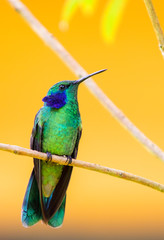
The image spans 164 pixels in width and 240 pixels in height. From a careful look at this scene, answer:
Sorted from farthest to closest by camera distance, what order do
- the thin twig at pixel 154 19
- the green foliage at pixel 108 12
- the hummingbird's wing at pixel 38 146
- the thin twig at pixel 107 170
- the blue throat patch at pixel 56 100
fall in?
1. the blue throat patch at pixel 56 100
2. the hummingbird's wing at pixel 38 146
3. the thin twig at pixel 107 170
4. the green foliage at pixel 108 12
5. the thin twig at pixel 154 19

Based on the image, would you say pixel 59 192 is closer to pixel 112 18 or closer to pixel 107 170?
pixel 107 170

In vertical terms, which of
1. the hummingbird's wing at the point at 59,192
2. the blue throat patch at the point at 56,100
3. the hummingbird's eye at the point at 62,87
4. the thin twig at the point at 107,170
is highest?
the hummingbird's eye at the point at 62,87

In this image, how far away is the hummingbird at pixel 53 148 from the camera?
7.85ft

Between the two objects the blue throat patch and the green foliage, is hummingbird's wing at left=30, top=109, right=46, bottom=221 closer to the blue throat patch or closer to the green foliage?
the blue throat patch

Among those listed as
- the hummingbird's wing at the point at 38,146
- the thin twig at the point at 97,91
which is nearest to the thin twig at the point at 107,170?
the thin twig at the point at 97,91

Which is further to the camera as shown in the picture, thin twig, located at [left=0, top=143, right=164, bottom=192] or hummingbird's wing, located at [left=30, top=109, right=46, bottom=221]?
hummingbird's wing, located at [left=30, top=109, right=46, bottom=221]

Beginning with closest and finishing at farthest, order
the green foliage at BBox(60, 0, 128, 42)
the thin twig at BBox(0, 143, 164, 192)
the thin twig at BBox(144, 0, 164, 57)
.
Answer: the thin twig at BBox(144, 0, 164, 57)
the green foliage at BBox(60, 0, 128, 42)
the thin twig at BBox(0, 143, 164, 192)

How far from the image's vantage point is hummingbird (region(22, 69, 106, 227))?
7.85 ft

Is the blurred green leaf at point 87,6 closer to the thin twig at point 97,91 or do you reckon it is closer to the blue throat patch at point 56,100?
the thin twig at point 97,91

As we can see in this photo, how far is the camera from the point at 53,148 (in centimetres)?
247

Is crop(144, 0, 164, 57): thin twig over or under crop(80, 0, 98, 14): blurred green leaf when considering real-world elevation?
under

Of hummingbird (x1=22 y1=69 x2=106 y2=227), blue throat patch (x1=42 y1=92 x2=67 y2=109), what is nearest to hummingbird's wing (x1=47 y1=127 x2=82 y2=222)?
hummingbird (x1=22 y1=69 x2=106 y2=227)

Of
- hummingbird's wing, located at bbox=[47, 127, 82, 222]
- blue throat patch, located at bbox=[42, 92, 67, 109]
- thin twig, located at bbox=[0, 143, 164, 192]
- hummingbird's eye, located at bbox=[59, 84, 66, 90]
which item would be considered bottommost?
thin twig, located at bbox=[0, 143, 164, 192]

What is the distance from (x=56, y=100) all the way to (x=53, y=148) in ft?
0.81
